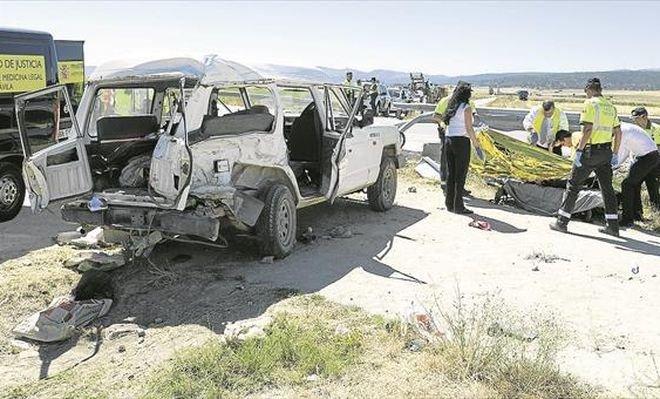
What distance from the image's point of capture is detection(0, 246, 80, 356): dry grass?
5160mm

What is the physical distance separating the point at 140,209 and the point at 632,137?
6292 mm

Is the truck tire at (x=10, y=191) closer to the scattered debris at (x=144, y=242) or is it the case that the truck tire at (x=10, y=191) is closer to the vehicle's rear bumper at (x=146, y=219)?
the vehicle's rear bumper at (x=146, y=219)

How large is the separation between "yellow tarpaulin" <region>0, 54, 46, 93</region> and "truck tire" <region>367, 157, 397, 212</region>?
506cm

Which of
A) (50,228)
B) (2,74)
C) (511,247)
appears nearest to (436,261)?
(511,247)

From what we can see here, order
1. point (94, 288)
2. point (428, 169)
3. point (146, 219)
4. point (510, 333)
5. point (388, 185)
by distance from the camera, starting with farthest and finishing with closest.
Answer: point (428, 169), point (388, 185), point (146, 219), point (94, 288), point (510, 333)

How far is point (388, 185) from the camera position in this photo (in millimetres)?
9117

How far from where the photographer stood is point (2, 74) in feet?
27.8

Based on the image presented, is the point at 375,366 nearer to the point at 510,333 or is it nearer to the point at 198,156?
the point at 510,333

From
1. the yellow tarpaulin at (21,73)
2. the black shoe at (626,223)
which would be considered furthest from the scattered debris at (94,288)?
the black shoe at (626,223)

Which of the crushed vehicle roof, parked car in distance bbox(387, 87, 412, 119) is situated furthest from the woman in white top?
parked car in distance bbox(387, 87, 412, 119)

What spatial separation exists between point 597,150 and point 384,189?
2.85 metres

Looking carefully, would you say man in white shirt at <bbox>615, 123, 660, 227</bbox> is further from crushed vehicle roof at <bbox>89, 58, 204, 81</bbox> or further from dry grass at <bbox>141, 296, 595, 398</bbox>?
crushed vehicle roof at <bbox>89, 58, 204, 81</bbox>

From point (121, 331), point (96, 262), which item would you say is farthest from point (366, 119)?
point (121, 331)

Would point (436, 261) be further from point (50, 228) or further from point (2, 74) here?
point (2, 74)
